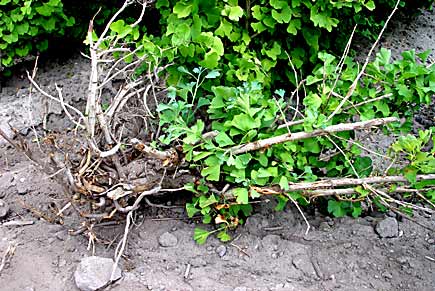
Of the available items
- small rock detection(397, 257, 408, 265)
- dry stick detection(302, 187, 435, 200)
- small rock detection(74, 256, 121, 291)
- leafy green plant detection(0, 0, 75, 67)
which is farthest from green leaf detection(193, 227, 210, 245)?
leafy green plant detection(0, 0, 75, 67)

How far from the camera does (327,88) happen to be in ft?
8.46

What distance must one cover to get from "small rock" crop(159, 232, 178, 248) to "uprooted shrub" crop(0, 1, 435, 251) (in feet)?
0.43

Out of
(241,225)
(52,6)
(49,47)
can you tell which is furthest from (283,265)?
(49,47)

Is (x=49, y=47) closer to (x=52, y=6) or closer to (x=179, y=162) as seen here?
(x=52, y=6)

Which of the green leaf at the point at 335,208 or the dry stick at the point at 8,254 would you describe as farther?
the green leaf at the point at 335,208

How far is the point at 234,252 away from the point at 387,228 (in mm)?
762

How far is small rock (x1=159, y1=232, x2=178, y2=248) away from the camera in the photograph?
2748 millimetres

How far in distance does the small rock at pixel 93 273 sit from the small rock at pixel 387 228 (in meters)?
1.27

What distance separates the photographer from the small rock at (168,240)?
9.02ft

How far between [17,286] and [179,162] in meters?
0.90

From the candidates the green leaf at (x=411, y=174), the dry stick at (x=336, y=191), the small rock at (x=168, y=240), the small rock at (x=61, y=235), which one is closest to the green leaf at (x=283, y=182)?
the dry stick at (x=336, y=191)

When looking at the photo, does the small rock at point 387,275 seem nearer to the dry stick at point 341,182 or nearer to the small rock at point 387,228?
the small rock at point 387,228

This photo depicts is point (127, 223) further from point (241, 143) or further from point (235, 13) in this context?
point (235, 13)

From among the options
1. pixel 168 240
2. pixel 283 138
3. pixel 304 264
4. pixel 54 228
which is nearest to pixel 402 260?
pixel 304 264
